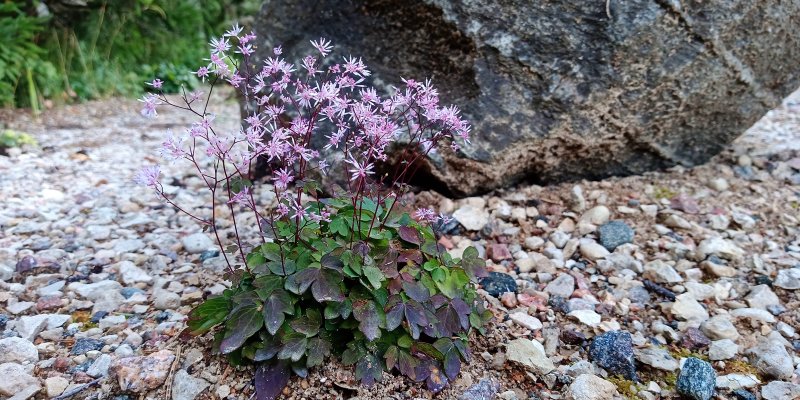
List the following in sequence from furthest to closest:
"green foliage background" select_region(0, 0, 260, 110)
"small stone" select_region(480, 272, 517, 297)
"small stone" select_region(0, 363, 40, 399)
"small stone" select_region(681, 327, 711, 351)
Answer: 1. "green foliage background" select_region(0, 0, 260, 110)
2. "small stone" select_region(480, 272, 517, 297)
3. "small stone" select_region(681, 327, 711, 351)
4. "small stone" select_region(0, 363, 40, 399)

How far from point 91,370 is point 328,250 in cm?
87

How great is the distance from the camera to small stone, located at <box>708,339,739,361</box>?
2086 millimetres

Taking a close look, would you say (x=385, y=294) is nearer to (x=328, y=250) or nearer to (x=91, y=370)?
(x=328, y=250)

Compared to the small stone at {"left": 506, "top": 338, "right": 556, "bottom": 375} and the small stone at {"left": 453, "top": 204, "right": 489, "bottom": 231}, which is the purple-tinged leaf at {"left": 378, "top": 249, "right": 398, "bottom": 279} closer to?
the small stone at {"left": 506, "top": 338, "right": 556, "bottom": 375}

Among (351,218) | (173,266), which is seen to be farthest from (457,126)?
(173,266)

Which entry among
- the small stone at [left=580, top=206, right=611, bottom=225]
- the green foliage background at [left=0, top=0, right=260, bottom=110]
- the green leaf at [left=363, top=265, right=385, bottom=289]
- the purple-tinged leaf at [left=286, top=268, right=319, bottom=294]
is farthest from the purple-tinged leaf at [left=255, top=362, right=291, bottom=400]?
the green foliage background at [left=0, top=0, right=260, bottom=110]

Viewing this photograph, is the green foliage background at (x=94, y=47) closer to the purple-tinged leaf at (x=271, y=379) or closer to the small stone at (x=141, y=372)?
the small stone at (x=141, y=372)

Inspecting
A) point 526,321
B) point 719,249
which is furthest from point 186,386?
point 719,249

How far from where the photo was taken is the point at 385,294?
181 centimetres

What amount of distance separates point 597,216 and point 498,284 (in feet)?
2.74

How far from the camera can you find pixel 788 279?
2.51 m

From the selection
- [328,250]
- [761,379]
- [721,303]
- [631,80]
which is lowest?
[761,379]

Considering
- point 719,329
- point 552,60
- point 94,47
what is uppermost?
point 94,47

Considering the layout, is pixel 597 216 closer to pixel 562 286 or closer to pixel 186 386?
pixel 562 286
